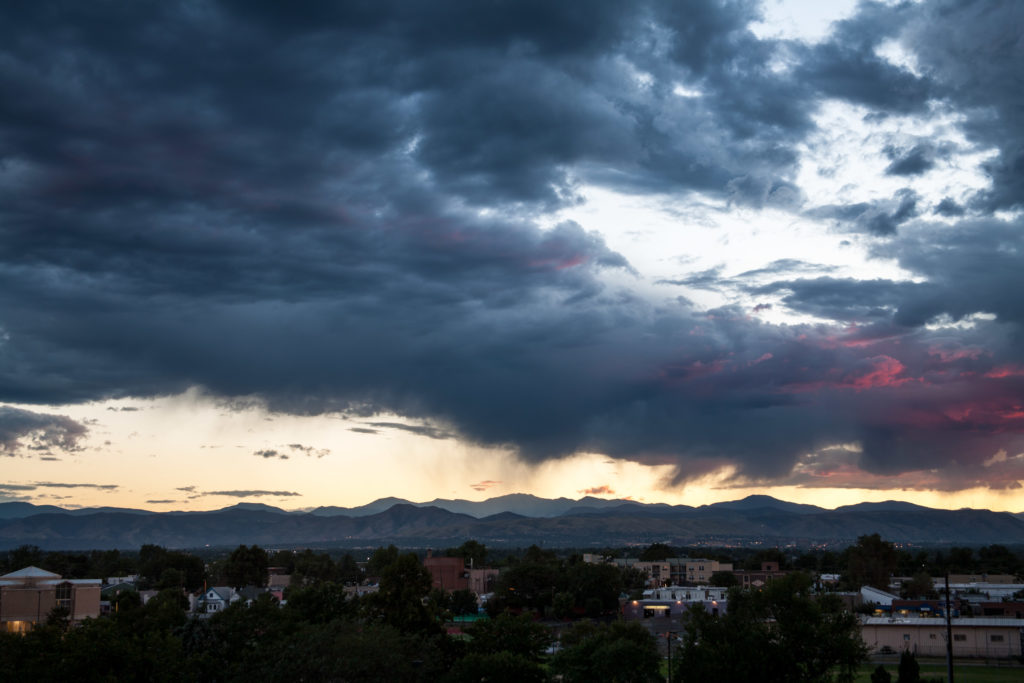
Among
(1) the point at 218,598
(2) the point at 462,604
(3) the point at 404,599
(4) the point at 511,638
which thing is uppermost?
(3) the point at 404,599

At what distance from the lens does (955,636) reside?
262ft

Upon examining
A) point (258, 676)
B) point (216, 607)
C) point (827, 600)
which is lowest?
point (216, 607)

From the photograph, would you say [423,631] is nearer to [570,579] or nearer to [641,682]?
[641,682]

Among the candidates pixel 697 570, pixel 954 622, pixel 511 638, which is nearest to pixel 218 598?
pixel 511 638

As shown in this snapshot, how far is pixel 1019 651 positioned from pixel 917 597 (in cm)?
5456

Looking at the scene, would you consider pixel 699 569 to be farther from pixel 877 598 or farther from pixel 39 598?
pixel 39 598

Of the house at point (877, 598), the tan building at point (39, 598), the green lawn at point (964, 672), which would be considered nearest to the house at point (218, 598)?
the tan building at point (39, 598)

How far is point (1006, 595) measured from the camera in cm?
11569

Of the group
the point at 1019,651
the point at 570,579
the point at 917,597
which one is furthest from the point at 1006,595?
the point at 570,579

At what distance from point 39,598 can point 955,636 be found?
9059cm

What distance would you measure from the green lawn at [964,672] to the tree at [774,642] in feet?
62.6

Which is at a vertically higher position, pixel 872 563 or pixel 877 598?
pixel 872 563

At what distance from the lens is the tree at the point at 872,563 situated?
15175 centimetres

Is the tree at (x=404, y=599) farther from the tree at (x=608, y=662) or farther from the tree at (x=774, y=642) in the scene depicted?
the tree at (x=774, y=642)
